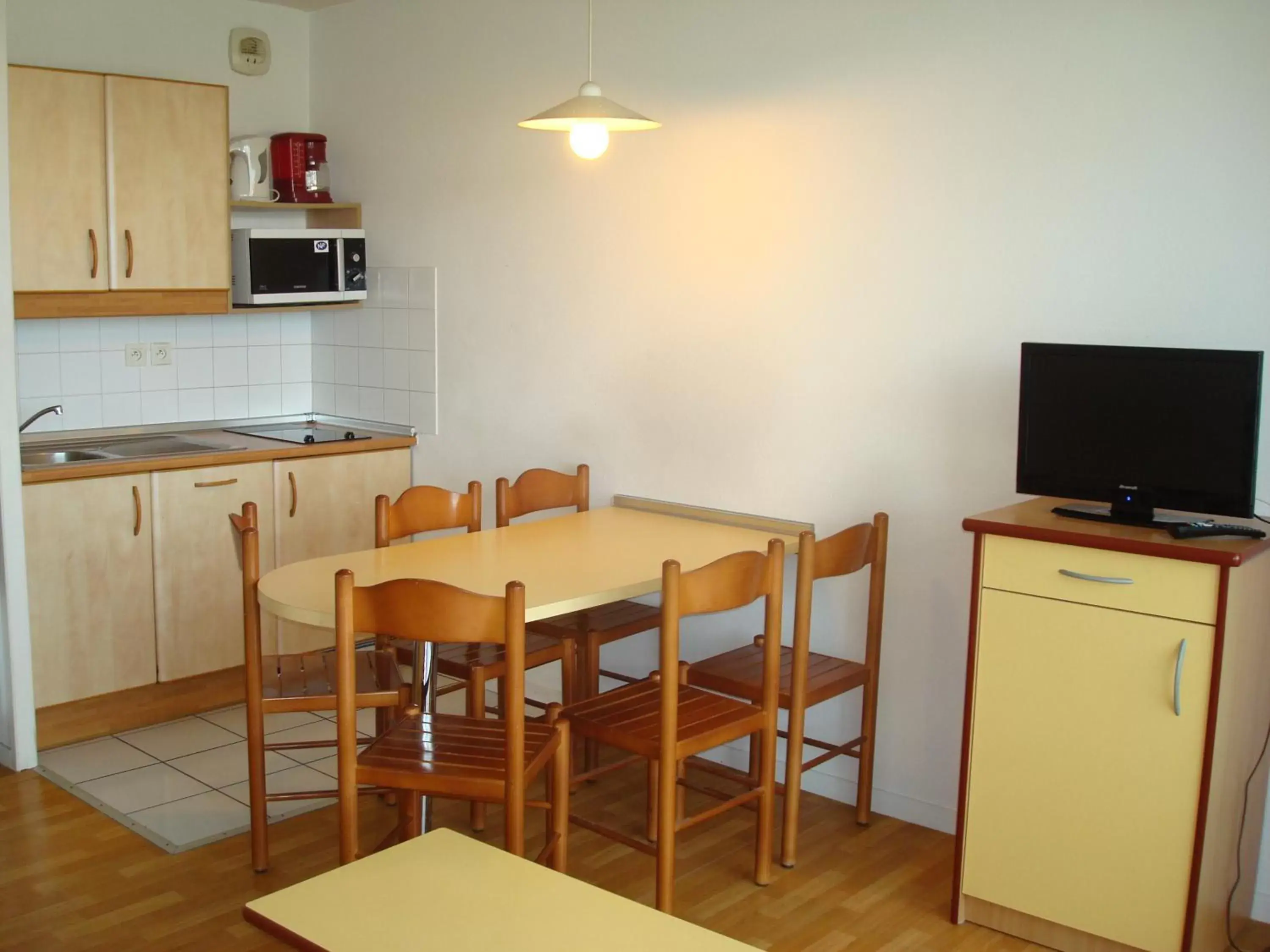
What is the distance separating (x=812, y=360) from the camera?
142 inches

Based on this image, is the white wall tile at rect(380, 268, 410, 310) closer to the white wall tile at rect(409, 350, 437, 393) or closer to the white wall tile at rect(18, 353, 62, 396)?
the white wall tile at rect(409, 350, 437, 393)

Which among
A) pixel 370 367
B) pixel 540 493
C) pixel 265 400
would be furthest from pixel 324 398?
pixel 540 493

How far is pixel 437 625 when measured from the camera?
2.53 meters

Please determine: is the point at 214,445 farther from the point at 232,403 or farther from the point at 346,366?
the point at 346,366

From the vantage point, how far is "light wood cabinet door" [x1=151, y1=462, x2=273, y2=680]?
423 centimetres

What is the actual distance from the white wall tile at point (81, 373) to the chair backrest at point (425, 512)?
1.58m

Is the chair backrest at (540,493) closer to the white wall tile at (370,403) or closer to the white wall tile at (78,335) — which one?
the white wall tile at (370,403)

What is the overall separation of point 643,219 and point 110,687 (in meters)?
2.28

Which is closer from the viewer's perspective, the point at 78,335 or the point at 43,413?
the point at 43,413

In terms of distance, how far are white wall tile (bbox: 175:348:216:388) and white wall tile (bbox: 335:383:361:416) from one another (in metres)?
0.48

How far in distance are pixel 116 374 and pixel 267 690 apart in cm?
186

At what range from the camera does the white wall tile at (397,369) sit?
4816 millimetres

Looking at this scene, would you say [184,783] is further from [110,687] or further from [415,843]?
[415,843]

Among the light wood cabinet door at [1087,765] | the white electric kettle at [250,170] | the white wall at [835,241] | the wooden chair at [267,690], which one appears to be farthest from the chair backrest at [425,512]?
the white electric kettle at [250,170]
